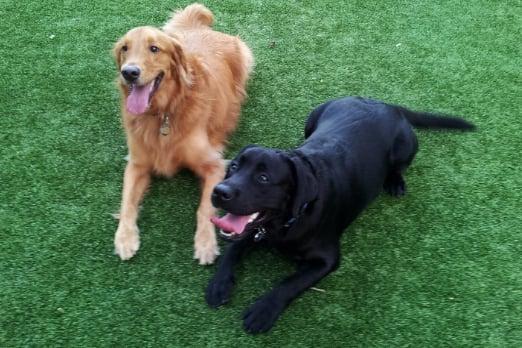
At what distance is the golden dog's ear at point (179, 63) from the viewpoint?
10.9 feet

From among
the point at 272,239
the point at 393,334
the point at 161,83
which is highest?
the point at 161,83

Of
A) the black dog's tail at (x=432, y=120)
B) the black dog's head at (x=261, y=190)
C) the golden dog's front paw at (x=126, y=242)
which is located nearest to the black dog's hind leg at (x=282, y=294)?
the black dog's head at (x=261, y=190)

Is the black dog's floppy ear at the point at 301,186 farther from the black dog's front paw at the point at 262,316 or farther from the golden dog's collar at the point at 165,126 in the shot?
the golden dog's collar at the point at 165,126

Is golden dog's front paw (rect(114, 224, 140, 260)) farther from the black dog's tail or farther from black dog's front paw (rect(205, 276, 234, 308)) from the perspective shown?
the black dog's tail

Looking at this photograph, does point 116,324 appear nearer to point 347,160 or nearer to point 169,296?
point 169,296

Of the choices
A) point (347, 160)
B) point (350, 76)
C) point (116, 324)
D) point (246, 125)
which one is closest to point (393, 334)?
point (347, 160)

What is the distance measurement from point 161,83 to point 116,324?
1476 millimetres

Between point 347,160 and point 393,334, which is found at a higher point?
point 347,160

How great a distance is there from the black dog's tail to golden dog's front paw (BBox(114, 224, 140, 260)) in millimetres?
1916

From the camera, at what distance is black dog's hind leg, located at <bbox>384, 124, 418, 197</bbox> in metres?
3.34

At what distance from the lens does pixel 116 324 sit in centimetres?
275

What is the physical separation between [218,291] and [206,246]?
0.34m

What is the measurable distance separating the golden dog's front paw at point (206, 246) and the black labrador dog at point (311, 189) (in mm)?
126

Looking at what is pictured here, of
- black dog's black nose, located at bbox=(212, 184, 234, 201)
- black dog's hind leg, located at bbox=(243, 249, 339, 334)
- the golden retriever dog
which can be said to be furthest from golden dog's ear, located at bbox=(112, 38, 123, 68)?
black dog's hind leg, located at bbox=(243, 249, 339, 334)
